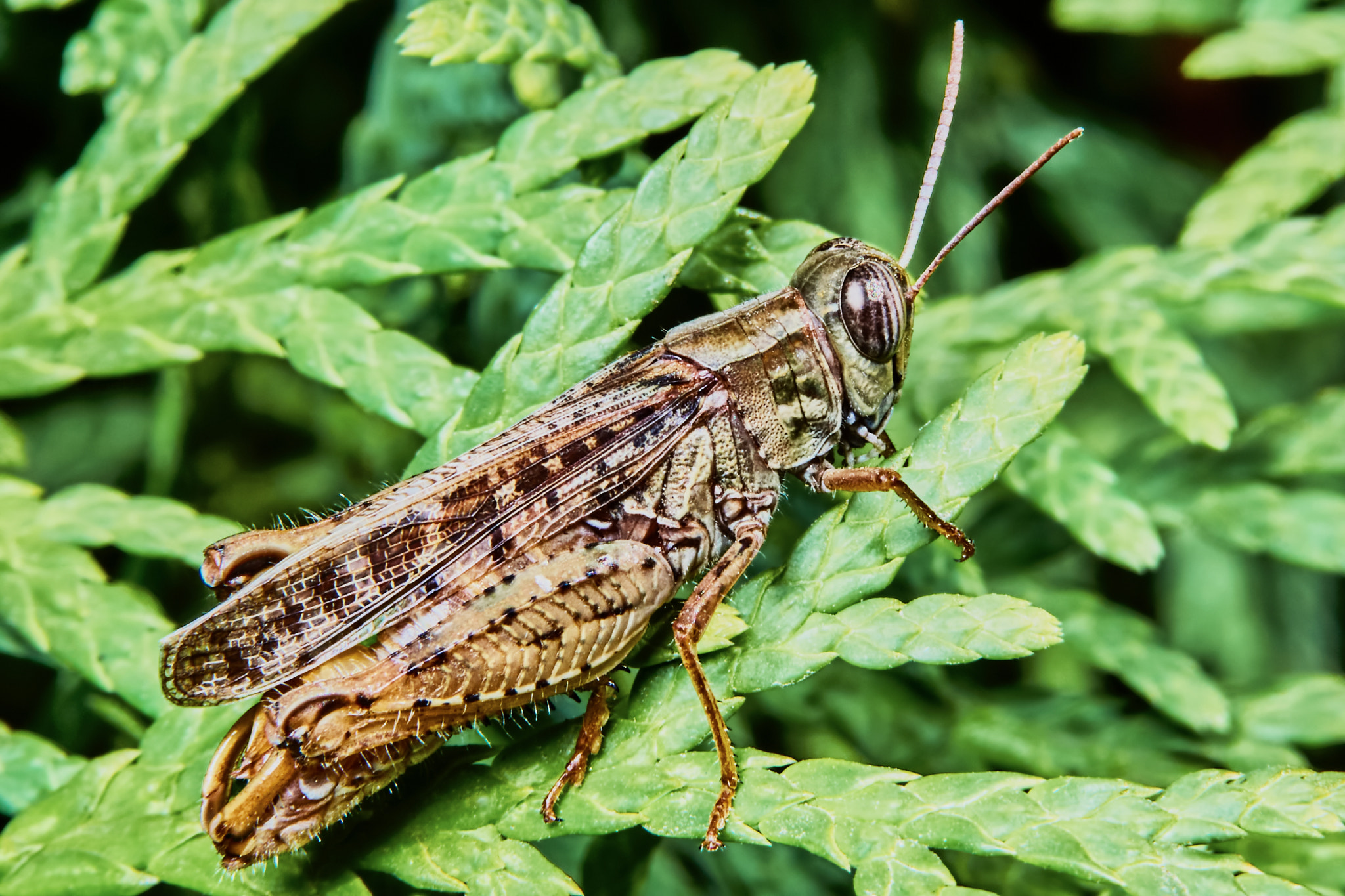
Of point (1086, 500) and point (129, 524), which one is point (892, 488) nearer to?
point (1086, 500)

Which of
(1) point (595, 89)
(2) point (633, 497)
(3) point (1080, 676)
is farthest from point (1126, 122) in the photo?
(2) point (633, 497)

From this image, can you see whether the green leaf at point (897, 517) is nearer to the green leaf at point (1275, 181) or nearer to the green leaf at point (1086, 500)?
the green leaf at point (1086, 500)

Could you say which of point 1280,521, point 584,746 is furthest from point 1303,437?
point 584,746

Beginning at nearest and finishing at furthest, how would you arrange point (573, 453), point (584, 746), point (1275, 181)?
point (584, 746), point (573, 453), point (1275, 181)

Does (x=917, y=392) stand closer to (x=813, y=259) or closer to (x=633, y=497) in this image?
(x=813, y=259)

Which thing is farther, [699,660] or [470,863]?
[699,660]

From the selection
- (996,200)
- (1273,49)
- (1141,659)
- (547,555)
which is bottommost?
(1141,659)

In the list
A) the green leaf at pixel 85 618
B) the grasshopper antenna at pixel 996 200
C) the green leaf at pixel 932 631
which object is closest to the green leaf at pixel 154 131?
the green leaf at pixel 85 618

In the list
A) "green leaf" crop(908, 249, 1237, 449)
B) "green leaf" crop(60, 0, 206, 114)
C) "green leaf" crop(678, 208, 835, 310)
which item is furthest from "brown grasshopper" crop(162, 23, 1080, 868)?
"green leaf" crop(60, 0, 206, 114)
